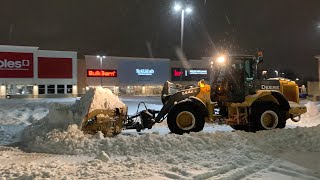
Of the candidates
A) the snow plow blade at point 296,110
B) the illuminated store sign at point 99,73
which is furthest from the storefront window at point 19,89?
the snow plow blade at point 296,110

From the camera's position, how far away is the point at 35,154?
10586 mm

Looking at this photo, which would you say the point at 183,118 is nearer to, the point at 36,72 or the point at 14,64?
the point at 14,64

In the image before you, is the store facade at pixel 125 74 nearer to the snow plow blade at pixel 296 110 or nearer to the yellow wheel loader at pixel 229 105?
the yellow wheel loader at pixel 229 105

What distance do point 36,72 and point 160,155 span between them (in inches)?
2275

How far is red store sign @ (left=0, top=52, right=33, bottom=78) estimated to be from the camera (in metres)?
61.2

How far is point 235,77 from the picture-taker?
545 inches

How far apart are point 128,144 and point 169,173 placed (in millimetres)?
2855

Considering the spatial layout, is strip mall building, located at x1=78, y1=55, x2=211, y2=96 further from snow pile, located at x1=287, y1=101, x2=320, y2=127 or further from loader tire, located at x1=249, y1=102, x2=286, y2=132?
loader tire, located at x1=249, y1=102, x2=286, y2=132

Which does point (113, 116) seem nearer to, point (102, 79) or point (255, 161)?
point (255, 161)

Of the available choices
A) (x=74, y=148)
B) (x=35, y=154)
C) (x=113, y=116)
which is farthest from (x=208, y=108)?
(x=35, y=154)

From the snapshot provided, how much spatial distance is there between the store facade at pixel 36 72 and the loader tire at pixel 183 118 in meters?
50.8

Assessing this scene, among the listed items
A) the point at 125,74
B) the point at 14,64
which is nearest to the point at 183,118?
the point at 14,64

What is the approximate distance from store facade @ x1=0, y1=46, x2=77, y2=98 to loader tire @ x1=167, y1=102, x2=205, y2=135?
5075cm

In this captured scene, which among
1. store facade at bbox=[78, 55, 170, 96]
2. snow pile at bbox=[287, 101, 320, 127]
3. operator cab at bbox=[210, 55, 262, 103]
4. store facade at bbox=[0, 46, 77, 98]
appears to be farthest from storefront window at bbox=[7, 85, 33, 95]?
operator cab at bbox=[210, 55, 262, 103]
